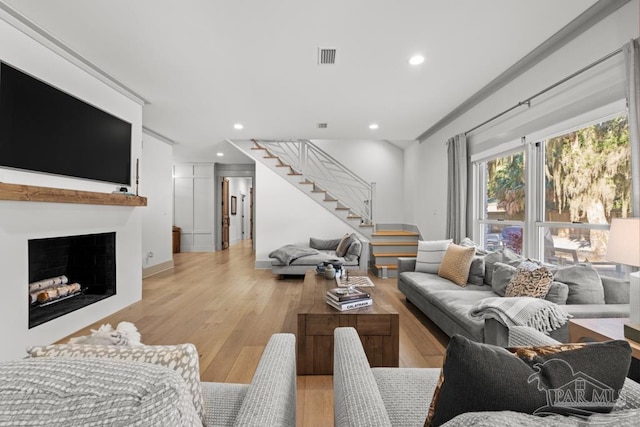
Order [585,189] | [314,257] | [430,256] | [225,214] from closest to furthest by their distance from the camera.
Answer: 1. [585,189]
2. [430,256]
3. [314,257]
4. [225,214]

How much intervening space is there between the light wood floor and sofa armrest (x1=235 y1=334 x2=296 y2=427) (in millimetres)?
820

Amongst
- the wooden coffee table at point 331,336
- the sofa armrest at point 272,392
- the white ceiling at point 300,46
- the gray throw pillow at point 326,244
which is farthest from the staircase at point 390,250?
the sofa armrest at point 272,392

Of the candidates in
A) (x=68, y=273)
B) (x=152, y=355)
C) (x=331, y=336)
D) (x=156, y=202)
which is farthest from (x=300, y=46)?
(x=156, y=202)

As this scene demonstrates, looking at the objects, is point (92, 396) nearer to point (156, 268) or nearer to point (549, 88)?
point (549, 88)

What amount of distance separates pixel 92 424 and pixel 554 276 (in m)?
2.89

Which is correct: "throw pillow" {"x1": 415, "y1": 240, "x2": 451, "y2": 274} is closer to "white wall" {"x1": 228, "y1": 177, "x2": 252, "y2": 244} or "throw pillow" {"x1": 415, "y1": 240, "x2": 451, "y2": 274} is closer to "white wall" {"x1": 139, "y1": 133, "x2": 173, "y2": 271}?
"white wall" {"x1": 139, "y1": 133, "x2": 173, "y2": 271}

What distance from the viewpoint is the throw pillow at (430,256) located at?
12.5 ft

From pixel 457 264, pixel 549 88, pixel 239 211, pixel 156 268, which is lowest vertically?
pixel 156 268

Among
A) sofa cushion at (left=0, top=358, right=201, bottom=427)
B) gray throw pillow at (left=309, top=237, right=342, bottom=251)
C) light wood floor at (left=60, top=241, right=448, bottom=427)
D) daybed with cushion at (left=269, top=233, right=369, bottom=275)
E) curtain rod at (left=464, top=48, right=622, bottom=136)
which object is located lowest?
light wood floor at (left=60, top=241, right=448, bottom=427)

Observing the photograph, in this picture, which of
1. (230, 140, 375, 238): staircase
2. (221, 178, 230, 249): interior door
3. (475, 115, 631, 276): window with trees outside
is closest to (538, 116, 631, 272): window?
(475, 115, 631, 276): window with trees outside

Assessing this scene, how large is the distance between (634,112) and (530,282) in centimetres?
130

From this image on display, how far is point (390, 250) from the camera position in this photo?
233 inches

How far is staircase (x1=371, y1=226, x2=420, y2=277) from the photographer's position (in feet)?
17.8

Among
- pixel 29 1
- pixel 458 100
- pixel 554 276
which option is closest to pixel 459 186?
pixel 458 100
